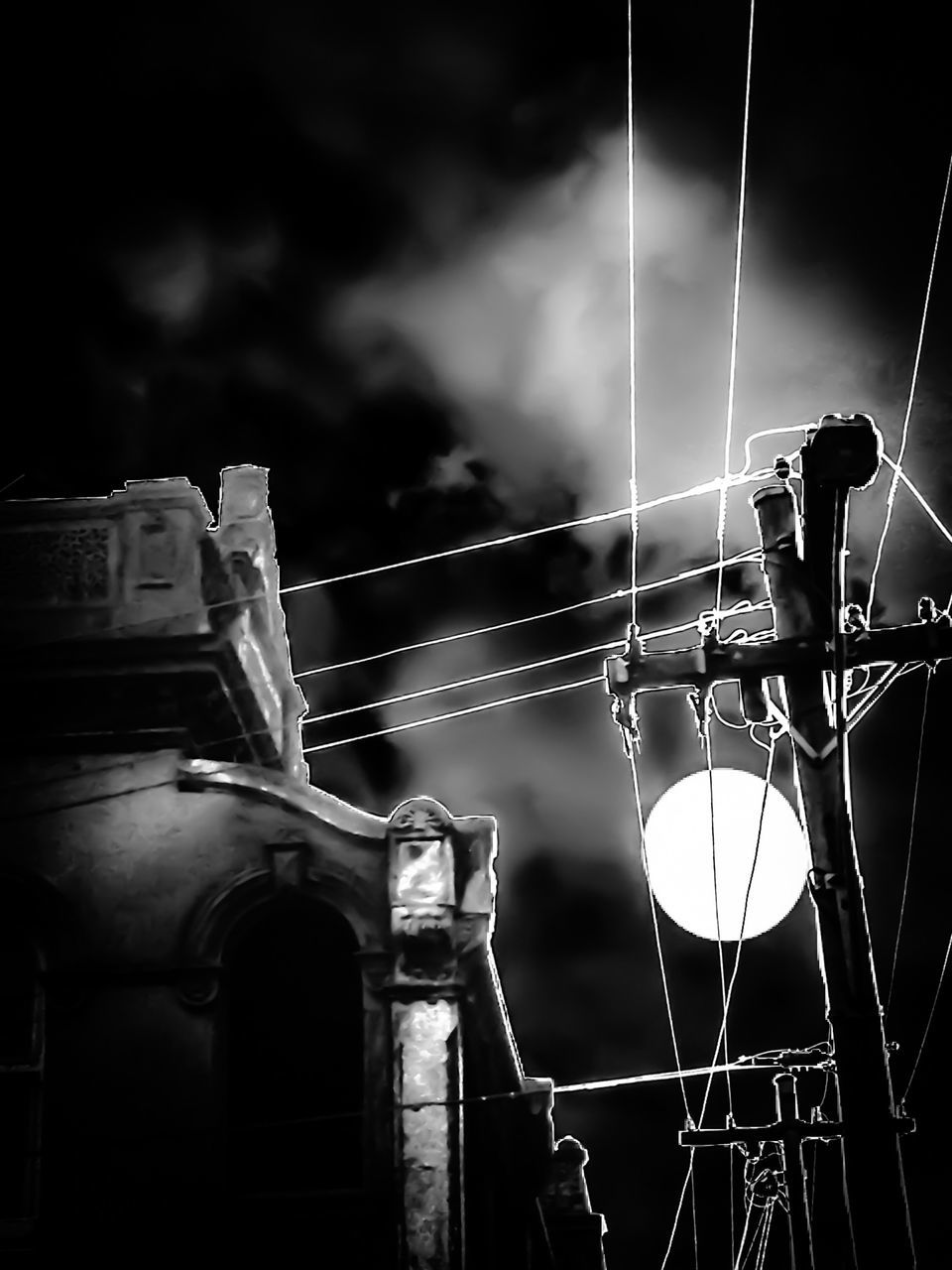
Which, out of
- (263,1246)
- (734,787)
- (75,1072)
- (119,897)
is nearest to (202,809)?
(119,897)

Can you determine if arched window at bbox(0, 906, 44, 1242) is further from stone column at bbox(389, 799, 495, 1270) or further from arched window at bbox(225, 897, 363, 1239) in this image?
stone column at bbox(389, 799, 495, 1270)

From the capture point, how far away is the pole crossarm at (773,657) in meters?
7.60

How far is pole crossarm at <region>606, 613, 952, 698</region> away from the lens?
7.60 m

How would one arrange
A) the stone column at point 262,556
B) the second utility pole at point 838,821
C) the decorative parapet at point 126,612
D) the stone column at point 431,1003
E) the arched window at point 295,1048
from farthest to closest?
1. the stone column at point 262,556
2. the decorative parapet at point 126,612
3. the arched window at point 295,1048
4. the stone column at point 431,1003
5. the second utility pole at point 838,821

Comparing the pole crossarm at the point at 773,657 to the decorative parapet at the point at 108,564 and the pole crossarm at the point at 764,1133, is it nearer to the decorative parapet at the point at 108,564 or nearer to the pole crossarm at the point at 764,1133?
the decorative parapet at the point at 108,564

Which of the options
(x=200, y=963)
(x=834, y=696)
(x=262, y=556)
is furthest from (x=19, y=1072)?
(x=834, y=696)

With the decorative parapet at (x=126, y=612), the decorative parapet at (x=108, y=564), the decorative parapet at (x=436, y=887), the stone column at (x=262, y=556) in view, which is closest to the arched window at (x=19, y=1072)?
the decorative parapet at (x=126, y=612)

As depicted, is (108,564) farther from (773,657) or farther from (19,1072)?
(773,657)

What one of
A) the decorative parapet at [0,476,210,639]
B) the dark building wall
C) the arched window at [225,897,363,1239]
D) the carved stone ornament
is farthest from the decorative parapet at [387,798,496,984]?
the decorative parapet at [0,476,210,639]

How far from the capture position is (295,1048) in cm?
1104

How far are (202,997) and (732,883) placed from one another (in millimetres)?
4873

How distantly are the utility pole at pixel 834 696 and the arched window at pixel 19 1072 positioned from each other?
5.40 m

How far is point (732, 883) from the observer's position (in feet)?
23.8

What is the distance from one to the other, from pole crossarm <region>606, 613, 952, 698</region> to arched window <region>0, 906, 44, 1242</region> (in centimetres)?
555
